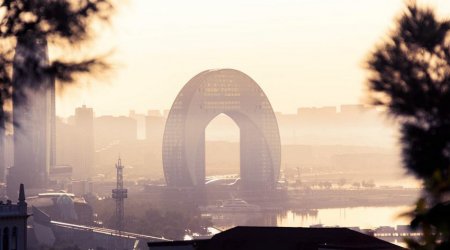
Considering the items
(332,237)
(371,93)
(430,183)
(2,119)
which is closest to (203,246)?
(332,237)

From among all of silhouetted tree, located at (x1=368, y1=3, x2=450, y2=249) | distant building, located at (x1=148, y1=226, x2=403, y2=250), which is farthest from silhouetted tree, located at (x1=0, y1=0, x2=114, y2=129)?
distant building, located at (x1=148, y1=226, x2=403, y2=250)

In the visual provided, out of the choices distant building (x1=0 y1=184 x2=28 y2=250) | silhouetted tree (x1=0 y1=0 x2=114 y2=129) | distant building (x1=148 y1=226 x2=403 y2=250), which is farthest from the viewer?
distant building (x1=148 y1=226 x2=403 y2=250)

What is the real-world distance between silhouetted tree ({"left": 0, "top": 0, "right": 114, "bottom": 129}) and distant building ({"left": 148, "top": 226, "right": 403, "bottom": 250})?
20.3 m

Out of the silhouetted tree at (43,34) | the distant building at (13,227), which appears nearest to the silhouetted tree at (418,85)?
the silhouetted tree at (43,34)

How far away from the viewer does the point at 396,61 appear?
17.5 metres

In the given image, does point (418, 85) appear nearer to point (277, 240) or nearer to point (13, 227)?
point (13, 227)

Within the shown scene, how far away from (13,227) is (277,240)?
802 cm

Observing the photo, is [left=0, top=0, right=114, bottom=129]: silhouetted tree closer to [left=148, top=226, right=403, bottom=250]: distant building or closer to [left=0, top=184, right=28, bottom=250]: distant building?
[left=0, top=184, right=28, bottom=250]: distant building

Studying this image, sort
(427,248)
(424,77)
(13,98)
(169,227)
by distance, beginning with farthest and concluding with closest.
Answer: (169,227)
(424,77)
(13,98)
(427,248)

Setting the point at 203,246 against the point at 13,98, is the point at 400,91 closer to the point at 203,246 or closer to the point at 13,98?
the point at 13,98

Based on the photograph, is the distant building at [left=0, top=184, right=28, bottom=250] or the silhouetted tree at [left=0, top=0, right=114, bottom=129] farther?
the distant building at [left=0, top=184, right=28, bottom=250]

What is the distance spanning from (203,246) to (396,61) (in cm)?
2201

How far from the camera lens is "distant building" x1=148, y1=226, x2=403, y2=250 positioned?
36312 millimetres

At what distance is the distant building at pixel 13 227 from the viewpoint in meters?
30.6
